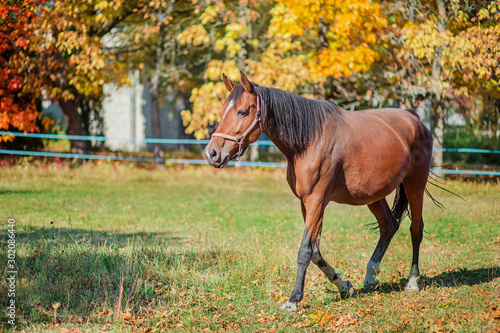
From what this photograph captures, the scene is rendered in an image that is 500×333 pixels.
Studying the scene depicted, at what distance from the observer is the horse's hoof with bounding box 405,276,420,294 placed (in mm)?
4859

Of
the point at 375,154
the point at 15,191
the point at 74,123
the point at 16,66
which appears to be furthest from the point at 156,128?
the point at 375,154

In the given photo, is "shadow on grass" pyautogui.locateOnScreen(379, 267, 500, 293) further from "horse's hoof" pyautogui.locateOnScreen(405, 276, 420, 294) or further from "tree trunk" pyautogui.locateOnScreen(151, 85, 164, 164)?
"tree trunk" pyautogui.locateOnScreen(151, 85, 164, 164)

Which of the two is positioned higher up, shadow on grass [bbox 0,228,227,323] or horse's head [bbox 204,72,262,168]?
horse's head [bbox 204,72,262,168]

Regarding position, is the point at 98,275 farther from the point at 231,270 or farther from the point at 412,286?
the point at 412,286

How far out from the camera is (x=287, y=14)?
11.3 meters

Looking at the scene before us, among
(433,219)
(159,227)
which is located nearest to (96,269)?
(159,227)

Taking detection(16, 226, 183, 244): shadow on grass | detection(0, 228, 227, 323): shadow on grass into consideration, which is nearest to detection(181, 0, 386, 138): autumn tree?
detection(16, 226, 183, 244): shadow on grass

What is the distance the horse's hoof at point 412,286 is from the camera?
4859 millimetres

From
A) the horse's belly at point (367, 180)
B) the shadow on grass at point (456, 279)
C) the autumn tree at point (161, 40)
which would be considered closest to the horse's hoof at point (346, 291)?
the shadow on grass at point (456, 279)

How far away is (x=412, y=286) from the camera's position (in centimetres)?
490

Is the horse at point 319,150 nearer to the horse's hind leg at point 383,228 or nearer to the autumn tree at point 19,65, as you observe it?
the horse's hind leg at point 383,228

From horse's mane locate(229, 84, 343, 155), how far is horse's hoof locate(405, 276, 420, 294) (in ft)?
6.40

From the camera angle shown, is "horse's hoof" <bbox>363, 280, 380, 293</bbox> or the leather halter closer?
the leather halter

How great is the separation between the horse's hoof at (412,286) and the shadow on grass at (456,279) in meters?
0.11
